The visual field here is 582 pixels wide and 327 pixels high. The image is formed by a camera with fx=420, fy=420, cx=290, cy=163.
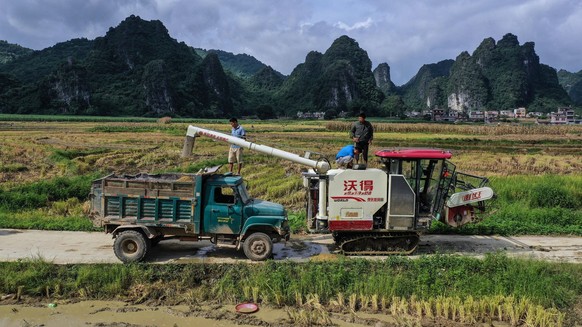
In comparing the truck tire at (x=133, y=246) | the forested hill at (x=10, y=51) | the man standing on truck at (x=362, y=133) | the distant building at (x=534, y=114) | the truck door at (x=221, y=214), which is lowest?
the truck tire at (x=133, y=246)

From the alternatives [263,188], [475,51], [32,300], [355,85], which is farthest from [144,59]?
[32,300]

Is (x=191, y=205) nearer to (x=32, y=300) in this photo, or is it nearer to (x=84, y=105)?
(x=32, y=300)

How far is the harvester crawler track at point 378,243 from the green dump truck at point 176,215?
158cm

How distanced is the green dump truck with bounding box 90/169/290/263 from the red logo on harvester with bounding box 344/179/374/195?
A: 1.63 metres

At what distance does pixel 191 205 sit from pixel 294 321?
355cm

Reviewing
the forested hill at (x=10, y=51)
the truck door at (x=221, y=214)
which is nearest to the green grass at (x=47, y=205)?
the truck door at (x=221, y=214)

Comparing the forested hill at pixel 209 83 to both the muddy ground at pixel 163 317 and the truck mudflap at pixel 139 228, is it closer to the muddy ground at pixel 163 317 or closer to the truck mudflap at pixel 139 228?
the truck mudflap at pixel 139 228

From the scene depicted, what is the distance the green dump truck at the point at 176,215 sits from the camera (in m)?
9.28

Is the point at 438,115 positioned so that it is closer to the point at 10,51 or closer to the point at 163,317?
the point at 163,317

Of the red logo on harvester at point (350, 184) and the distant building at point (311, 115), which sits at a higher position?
the distant building at point (311, 115)

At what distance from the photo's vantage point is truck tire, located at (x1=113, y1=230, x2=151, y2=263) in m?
9.19

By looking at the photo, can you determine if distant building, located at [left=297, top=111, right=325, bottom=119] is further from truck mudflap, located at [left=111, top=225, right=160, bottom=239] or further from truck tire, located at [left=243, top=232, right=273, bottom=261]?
truck mudflap, located at [left=111, top=225, right=160, bottom=239]

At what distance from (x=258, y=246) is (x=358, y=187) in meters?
2.65

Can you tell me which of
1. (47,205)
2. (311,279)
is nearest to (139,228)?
(311,279)
